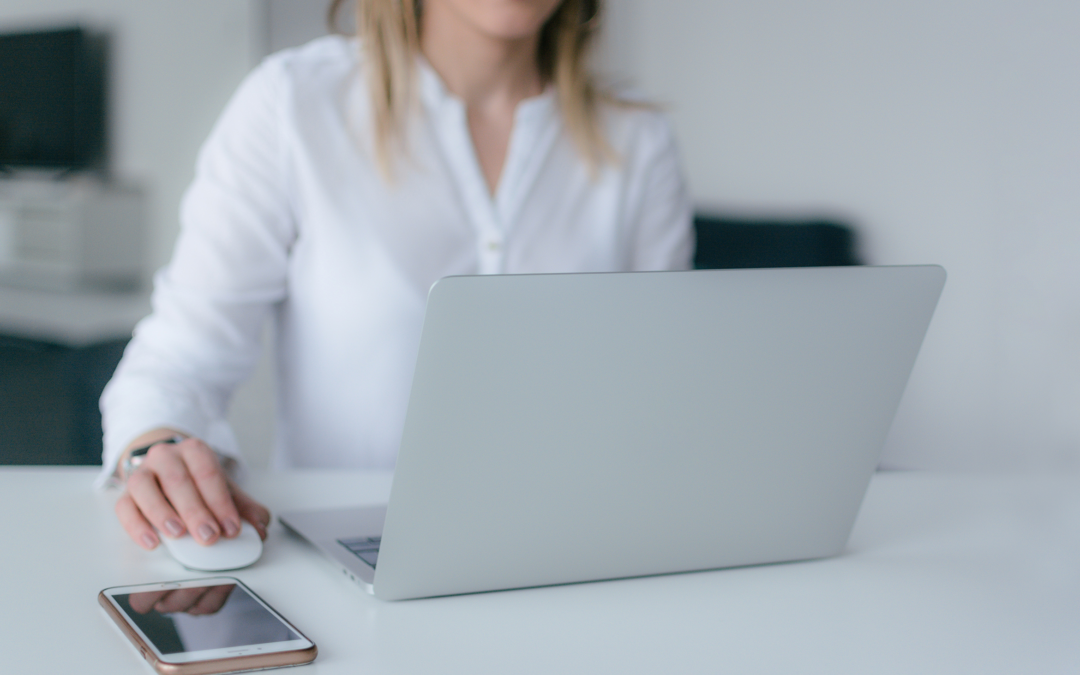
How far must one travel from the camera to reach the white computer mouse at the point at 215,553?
0.65 metres

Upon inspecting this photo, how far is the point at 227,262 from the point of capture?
1115 mm

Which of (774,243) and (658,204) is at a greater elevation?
(658,204)

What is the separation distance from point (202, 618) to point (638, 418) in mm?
255

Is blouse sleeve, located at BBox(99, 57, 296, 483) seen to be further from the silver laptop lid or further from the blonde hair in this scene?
the silver laptop lid

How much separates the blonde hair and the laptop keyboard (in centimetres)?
58

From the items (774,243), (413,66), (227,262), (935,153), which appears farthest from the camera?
(774,243)

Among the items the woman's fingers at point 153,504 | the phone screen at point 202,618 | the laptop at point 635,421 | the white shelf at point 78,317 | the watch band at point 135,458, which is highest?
the laptop at point 635,421

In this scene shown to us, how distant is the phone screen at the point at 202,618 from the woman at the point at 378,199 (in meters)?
0.46

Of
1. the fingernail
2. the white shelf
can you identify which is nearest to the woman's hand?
the fingernail

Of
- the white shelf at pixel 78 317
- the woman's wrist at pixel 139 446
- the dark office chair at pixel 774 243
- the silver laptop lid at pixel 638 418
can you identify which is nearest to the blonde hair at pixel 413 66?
the woman's wrist at pixel 139 446

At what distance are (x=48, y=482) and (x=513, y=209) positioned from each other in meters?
0.60

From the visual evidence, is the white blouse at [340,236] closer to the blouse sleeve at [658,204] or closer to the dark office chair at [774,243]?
the blouse sleeve at [658,204]

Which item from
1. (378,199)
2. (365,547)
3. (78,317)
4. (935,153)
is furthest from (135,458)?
(78,317)

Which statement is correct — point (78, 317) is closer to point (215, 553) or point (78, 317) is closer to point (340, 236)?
point (340, 236)
